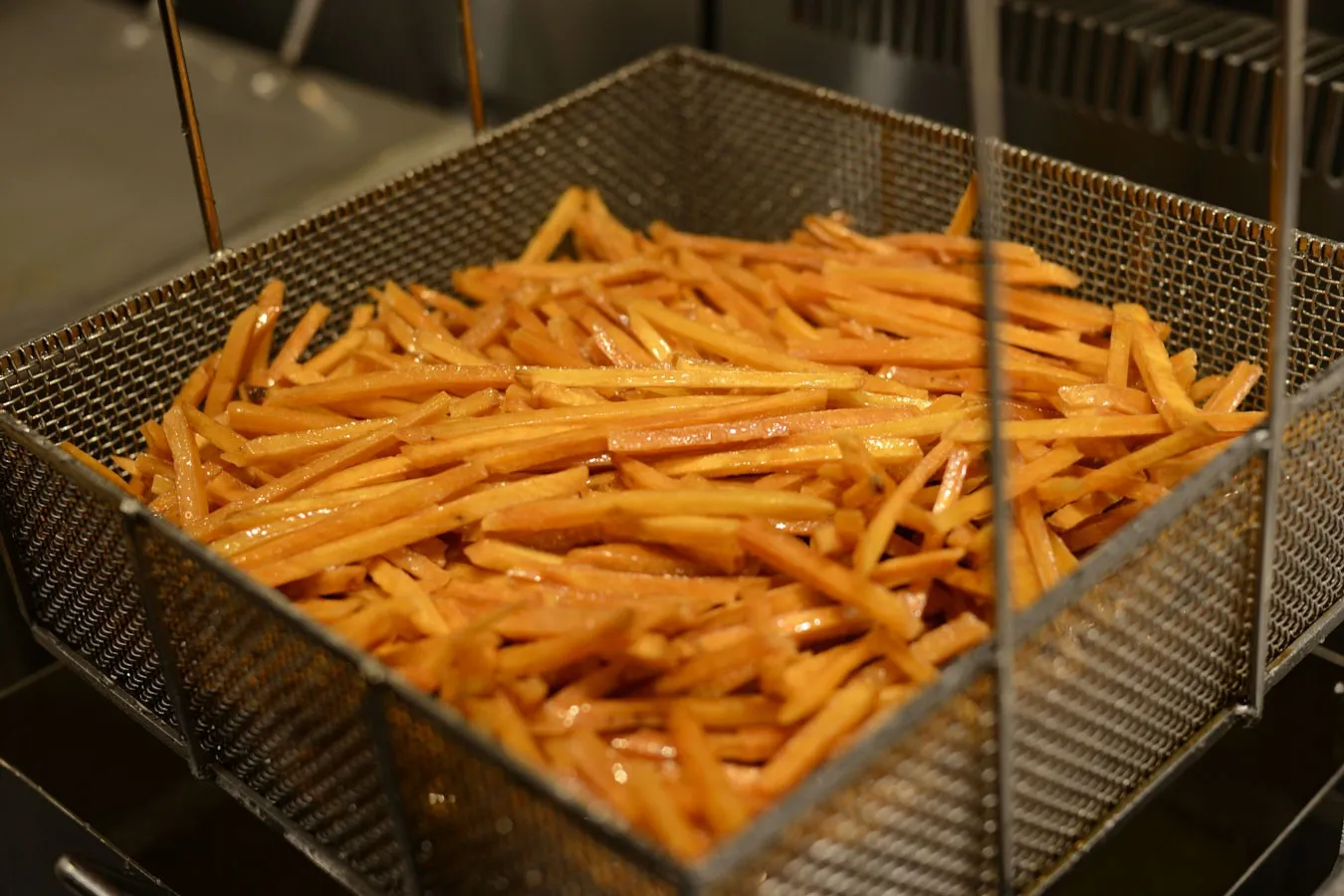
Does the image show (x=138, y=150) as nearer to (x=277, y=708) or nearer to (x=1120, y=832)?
(x=277, y=708)

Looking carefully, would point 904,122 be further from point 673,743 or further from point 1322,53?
point 673,743

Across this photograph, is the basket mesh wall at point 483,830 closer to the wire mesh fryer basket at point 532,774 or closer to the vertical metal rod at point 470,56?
the wire mesh fryer basket at point 532,774

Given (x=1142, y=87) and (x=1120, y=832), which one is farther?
(x=1142, y=87)

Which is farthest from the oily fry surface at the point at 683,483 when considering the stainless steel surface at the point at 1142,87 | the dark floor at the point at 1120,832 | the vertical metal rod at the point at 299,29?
the vertical metal rod at the point at 299,29

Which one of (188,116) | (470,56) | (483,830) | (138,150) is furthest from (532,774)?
(138,150)

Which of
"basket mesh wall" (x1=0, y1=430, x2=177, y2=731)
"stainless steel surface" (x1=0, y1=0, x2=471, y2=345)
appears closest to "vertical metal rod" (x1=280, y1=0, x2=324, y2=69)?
"stainless steel surface" (x1=0, y1=0, x2=471, y2=345)

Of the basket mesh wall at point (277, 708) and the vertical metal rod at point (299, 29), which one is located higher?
the vertical metal rod at point (299, 29)
